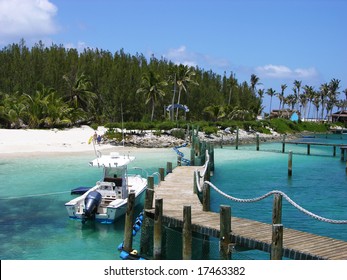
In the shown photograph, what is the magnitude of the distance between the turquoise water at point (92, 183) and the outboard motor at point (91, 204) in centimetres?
61

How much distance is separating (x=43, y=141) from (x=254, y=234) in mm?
40605

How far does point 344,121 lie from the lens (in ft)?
471

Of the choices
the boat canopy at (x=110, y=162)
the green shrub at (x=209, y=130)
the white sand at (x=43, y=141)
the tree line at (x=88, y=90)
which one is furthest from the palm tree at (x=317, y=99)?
the boat canopy at (x=110, y=162)

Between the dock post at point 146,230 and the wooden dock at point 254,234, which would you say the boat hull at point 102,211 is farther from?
the dock post at point 146,230

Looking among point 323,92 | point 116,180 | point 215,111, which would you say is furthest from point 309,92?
point 116,180

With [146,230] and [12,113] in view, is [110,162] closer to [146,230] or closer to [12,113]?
[146,230]

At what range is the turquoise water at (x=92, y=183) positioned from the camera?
16.0 meters

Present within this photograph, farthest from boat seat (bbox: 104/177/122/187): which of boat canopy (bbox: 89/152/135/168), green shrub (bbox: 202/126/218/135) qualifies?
green shrub (bbox: 202/126/218/135)

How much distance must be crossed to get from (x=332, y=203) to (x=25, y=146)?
32.2 metres

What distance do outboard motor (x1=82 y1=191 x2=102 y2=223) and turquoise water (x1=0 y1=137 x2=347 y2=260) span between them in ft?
2.00

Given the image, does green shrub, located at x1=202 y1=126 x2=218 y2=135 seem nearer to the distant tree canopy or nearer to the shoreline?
the distant tree canopy

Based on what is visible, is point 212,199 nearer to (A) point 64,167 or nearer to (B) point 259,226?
(B) point 259,226
